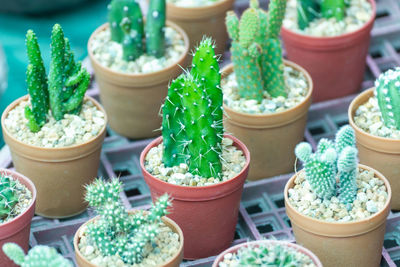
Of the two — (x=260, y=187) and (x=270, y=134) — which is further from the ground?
(x=270, y=134)

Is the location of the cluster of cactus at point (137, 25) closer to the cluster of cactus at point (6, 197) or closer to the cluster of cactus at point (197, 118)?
the cluster of cactus at point (197, 118)

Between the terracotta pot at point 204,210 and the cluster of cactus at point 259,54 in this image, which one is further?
the cluster of cactus at point 259,54

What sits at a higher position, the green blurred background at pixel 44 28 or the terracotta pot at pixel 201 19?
the terracotta pot at pixel 201 19

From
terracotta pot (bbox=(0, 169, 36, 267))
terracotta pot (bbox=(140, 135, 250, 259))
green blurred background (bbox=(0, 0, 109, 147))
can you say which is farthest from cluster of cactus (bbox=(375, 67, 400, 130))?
green blurred background (bbox=(0, 0, 109, 147))

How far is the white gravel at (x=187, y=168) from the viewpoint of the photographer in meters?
3.31

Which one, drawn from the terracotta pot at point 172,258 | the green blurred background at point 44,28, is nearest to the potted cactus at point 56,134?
the terracotta pot at point 172,258

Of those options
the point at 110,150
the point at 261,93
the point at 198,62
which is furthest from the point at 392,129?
the point at 110,150

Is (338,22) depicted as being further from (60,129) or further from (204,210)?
(60,129)

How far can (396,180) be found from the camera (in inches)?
138

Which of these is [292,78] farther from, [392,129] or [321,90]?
[392,129]

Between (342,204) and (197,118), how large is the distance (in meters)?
0.61

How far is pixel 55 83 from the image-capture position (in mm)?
3574

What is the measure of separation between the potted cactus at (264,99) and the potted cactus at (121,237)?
79 cm

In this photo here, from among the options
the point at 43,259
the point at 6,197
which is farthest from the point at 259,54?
the point at 43,259
